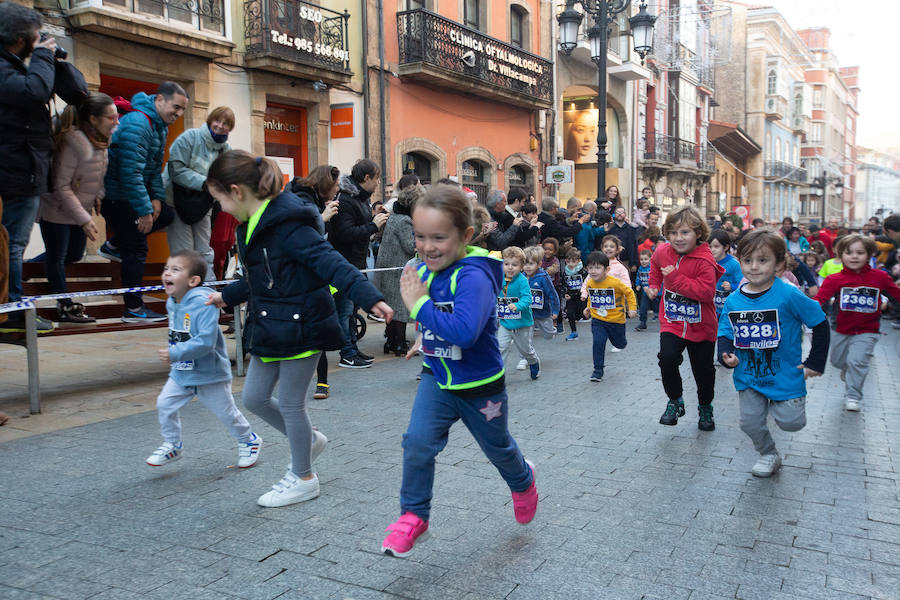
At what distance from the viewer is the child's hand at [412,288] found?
118 inches

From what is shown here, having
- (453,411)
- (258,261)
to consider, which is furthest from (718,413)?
(258,261)

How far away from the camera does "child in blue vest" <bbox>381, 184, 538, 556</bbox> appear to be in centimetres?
302

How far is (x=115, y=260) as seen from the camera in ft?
24.2

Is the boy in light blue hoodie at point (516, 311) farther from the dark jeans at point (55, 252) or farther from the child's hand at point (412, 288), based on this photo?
the child's hand at point (412, 288)

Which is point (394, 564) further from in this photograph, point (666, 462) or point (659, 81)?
point (659, 81)

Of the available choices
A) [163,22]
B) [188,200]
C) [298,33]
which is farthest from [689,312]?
[298,33]

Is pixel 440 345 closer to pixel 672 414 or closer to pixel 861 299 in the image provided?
pixel 672 414

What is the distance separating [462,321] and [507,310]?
15.8ft

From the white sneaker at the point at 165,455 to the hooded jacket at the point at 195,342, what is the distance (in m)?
0.39

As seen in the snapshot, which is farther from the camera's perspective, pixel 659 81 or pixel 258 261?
A: pixel 659 81

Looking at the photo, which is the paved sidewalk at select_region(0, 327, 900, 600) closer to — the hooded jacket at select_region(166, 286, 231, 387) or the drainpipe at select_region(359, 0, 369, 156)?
the hooded jacket at select_region(166, 286, 231, 387)

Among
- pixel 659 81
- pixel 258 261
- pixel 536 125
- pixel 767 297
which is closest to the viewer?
pixel 258 261

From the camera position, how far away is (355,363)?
826cm

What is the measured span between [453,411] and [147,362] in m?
6.09
